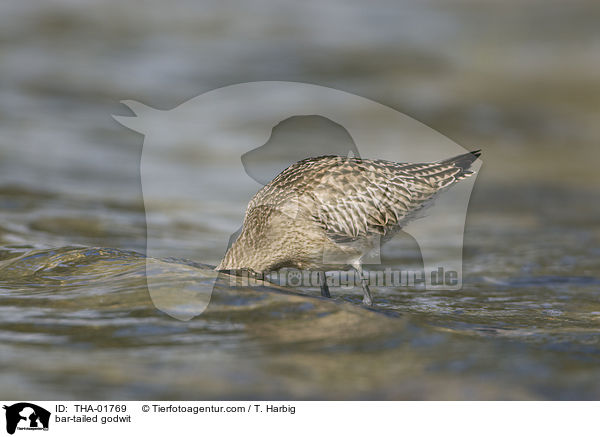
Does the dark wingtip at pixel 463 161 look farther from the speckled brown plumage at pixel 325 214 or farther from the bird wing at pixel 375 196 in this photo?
the speckled brown plumage at pixel 325 214

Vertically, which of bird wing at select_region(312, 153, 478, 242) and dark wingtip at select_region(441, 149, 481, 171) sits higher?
dark wingtip at select_region(441, 149, 481, 171)

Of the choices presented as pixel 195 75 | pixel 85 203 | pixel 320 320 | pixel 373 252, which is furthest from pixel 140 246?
pixel 195 75

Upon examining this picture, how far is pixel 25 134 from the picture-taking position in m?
14.1

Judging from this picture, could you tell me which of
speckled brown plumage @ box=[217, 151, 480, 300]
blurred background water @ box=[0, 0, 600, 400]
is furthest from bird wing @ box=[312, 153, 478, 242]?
blurred background water @ box=[0, 0, 600, 400]

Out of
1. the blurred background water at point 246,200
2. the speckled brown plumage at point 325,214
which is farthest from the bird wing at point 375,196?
the blurred background water at point 246,200

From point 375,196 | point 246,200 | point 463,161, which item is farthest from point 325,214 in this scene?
point 246,200

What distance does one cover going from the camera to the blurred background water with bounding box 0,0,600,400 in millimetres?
5031

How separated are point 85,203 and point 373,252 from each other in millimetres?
5197

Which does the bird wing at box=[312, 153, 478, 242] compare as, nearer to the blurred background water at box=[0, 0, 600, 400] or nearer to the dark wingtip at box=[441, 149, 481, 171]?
the dark wingtip at box=[441, 149, 481, 171]

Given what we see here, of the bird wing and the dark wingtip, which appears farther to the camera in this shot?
the dark wingtip

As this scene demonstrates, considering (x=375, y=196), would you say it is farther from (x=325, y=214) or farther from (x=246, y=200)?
(x=246, y=200)

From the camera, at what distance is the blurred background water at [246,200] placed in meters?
5.03

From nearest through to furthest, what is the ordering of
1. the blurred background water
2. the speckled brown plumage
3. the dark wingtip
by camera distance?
the blurred background water
the speckled brown plumage
the dark wingtip

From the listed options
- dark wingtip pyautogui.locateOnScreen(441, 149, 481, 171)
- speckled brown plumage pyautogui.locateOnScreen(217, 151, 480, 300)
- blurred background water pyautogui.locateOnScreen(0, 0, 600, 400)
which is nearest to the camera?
blurred background water pyautogui.locateOnScreen(0, 0, 600, 400)
